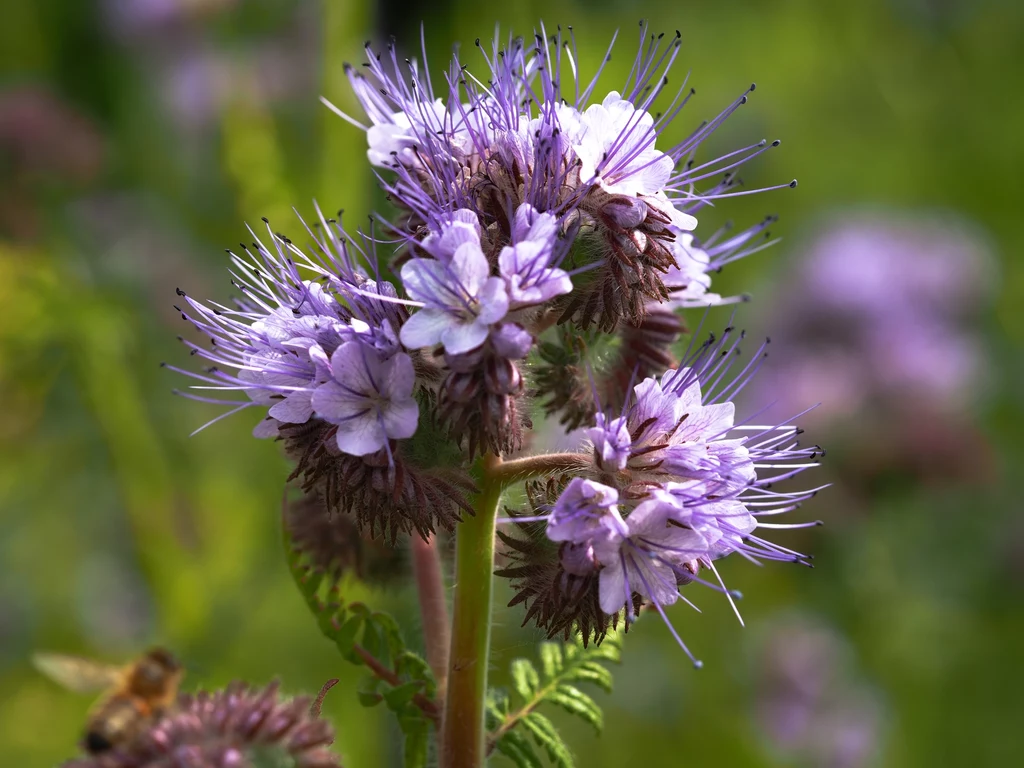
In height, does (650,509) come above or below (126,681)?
below

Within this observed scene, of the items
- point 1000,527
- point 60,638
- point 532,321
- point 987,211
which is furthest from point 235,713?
point 987,211

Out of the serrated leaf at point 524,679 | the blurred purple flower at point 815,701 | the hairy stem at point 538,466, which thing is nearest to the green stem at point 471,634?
the hairy stem at point 538,466

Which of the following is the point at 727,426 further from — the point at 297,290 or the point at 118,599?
the point at 118,599

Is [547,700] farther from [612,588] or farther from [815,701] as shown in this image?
[815,701]

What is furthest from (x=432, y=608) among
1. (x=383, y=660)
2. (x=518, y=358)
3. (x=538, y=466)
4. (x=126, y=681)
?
(x=126, y=681)

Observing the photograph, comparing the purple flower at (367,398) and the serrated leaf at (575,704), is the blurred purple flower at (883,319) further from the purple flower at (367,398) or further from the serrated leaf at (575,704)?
the purple flower at (367,398)

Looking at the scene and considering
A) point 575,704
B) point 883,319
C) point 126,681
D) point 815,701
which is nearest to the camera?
point 575,704

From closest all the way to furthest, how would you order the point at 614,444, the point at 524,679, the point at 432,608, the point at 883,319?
the point at 614,444 → the point at 524,679 → the point at 432,608 → the point at 883,319
